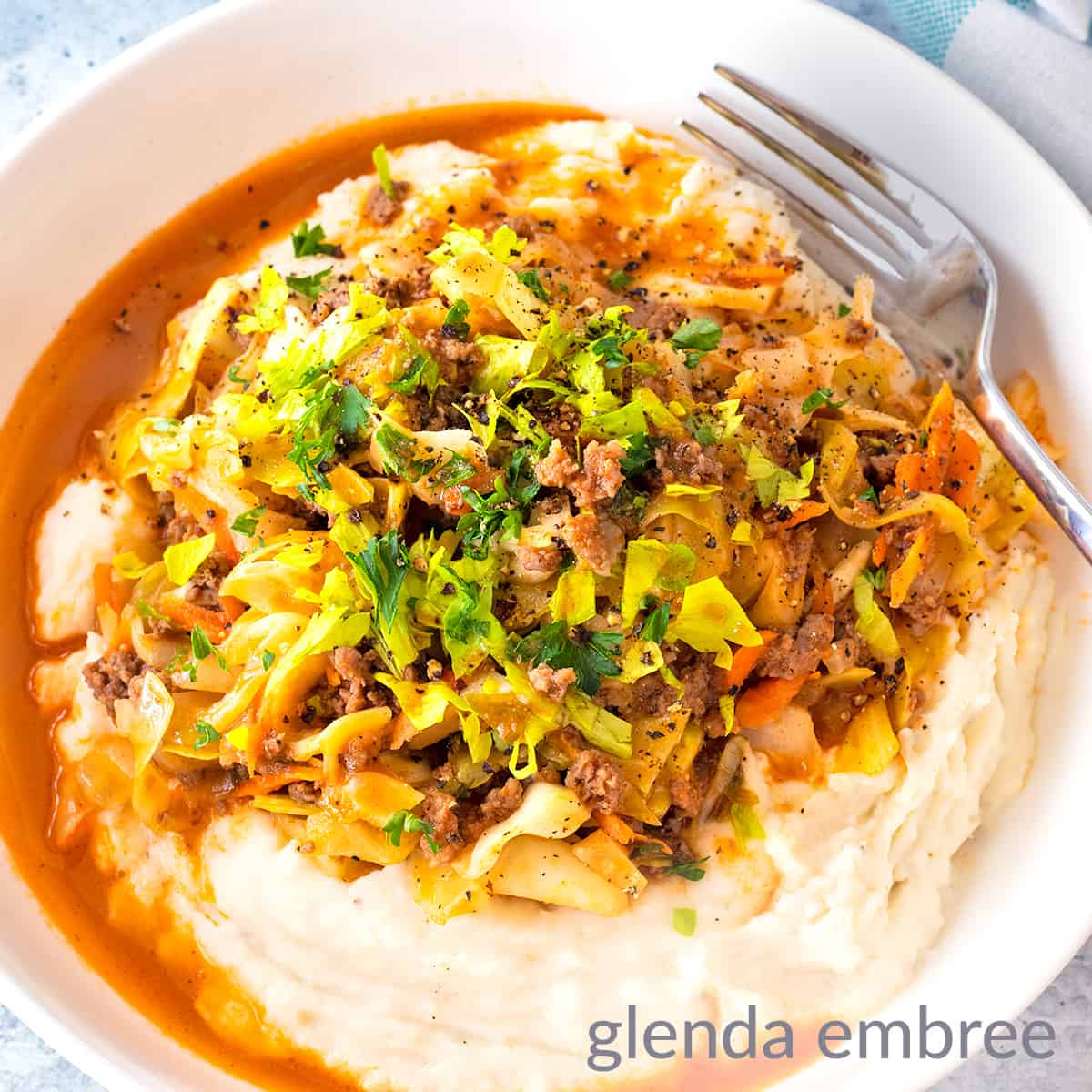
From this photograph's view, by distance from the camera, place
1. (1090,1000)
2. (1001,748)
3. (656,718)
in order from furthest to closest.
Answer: (1090,1000) < (1001,748) < (656,718)

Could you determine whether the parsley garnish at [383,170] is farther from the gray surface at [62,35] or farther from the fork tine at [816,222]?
the gray surface at [62,35]

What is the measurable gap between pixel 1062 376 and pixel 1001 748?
169cm

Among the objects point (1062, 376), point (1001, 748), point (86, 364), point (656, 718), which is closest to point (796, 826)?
point (656, 718)

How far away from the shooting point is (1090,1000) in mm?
5191

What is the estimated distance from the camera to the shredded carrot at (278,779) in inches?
173

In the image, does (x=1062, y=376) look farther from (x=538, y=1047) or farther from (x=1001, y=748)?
(x=538, y=1047)

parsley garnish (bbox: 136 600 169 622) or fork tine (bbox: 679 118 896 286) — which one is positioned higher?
fork tine (bbox: 679 118 896 286)

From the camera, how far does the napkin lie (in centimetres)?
519

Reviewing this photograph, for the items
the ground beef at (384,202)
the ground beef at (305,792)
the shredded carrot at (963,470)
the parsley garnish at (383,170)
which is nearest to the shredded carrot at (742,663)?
the shredded carrot at (963,470)

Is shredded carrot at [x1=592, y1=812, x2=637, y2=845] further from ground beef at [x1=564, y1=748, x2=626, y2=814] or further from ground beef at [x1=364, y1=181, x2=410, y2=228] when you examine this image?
ground beef at [x1=364, y1=181, x2=410, y2=228]

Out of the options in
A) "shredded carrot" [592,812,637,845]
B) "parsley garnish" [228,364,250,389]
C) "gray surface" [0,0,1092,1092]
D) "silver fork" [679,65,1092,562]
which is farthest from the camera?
"gray surface" [0,0,1092,1092]

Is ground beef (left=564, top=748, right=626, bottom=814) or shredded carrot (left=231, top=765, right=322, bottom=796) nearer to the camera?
ground beef (left=564, top=748, right=626, bottom=814)

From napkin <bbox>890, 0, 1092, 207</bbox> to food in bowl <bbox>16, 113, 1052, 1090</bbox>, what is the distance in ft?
5.22

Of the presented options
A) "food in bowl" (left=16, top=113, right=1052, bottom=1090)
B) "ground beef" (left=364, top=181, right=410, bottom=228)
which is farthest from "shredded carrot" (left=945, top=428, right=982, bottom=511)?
"ground beef" (left=364, top=181, right=410, bottom=228)
